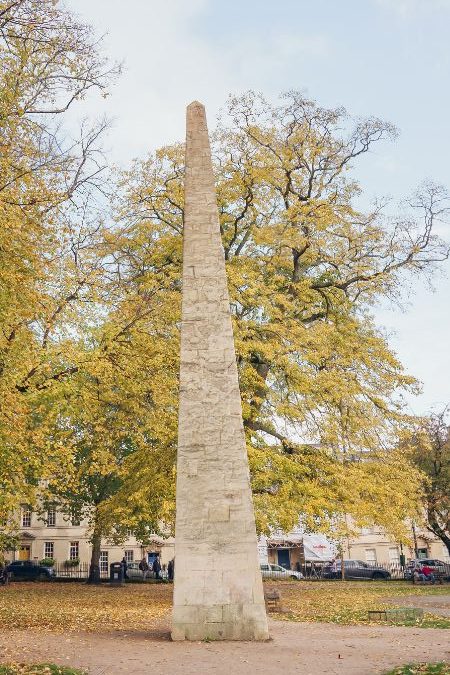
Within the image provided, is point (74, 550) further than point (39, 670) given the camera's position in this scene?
Yes

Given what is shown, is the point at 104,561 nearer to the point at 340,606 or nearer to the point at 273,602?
the point at 340,606

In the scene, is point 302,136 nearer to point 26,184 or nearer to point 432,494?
point 26,184

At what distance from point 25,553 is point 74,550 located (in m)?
3.90

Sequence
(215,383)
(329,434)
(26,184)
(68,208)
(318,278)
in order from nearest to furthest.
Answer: (215,383), (26,184), (68,208), (329,434), (318,278)

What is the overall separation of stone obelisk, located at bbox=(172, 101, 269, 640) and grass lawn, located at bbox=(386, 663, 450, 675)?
330 cm

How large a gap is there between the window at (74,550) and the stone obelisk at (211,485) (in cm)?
4291

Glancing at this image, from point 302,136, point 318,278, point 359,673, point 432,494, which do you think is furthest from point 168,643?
point 432,494

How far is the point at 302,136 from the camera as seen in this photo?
23500 mm

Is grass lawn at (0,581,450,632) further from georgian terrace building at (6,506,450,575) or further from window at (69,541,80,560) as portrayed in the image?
window at (69,541,80,560)

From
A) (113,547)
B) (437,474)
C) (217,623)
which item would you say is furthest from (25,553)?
(217,623)

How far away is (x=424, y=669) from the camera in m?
8.27

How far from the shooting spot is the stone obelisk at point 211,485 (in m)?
11.1

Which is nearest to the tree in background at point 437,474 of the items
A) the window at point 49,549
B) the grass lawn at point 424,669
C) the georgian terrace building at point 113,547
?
the georgian terrace building at point 113,547

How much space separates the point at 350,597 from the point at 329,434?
7224 mm
